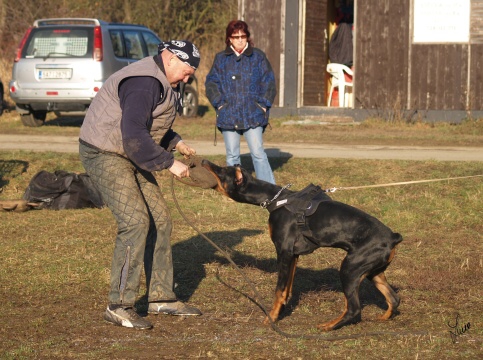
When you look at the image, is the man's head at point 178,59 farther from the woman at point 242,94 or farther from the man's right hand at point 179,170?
the woman at point 242,94

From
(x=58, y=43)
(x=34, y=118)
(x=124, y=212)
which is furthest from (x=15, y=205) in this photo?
(x=34, y=118)

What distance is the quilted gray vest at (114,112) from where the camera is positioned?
18.2 ft

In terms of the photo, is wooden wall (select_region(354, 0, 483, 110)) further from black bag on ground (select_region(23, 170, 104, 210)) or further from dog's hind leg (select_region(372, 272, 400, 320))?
dog's hind leg (select_region(372, 272, 400, 320))

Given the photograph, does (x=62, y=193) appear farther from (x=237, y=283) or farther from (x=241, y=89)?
(x=237, y=283)

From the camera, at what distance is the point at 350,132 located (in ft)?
54.7

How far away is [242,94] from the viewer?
1001 centimetres

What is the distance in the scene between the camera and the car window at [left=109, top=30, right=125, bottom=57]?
1694cm

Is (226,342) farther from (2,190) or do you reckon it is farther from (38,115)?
(38,115)

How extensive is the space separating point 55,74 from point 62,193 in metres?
6.78

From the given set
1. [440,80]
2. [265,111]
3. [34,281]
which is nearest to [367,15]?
[440,80]

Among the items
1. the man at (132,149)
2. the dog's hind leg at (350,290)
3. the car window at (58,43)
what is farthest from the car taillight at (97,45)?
the dog's hind leg at (350,290)

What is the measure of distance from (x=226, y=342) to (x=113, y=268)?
93 centimetres

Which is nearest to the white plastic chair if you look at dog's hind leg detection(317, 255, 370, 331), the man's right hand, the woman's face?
the woman's face

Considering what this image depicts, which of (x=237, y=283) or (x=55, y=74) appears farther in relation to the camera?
(x=55, y=74)
